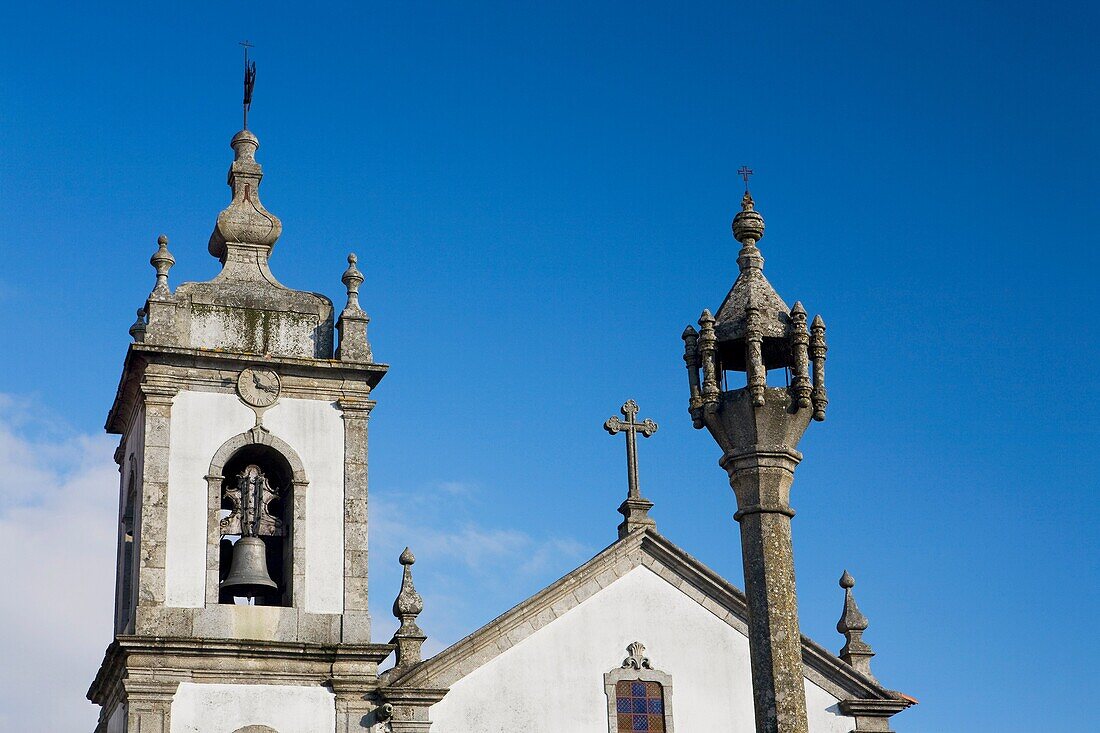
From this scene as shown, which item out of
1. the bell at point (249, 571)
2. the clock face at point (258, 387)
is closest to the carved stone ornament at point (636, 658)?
the bell at point (249, 571)

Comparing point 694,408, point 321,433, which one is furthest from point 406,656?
point 694,408

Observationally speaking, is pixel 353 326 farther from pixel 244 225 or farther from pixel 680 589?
pixel 680 589

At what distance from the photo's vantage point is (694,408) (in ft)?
42.3

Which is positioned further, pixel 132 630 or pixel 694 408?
pixel 132 630

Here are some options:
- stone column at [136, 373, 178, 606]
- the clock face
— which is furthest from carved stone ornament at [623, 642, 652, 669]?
stone column at [136, 373, 178, 606]

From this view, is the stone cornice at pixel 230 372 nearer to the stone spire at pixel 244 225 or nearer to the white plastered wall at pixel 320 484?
the white plastered wall at pixel 320 484

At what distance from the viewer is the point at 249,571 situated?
1878cm

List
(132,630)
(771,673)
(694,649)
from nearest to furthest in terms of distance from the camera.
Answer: (771,673) → (132,630) → (694,649)

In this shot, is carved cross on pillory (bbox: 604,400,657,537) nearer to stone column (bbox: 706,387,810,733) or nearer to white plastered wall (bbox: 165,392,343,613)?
white plastered wall (bbox: 165,392,343,613)

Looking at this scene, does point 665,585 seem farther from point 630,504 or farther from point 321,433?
point 321,433

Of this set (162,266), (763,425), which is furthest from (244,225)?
(763,425)

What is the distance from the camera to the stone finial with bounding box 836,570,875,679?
20.3m

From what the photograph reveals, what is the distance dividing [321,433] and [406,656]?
278cm

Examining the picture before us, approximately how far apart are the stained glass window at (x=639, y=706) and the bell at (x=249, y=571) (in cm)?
413
